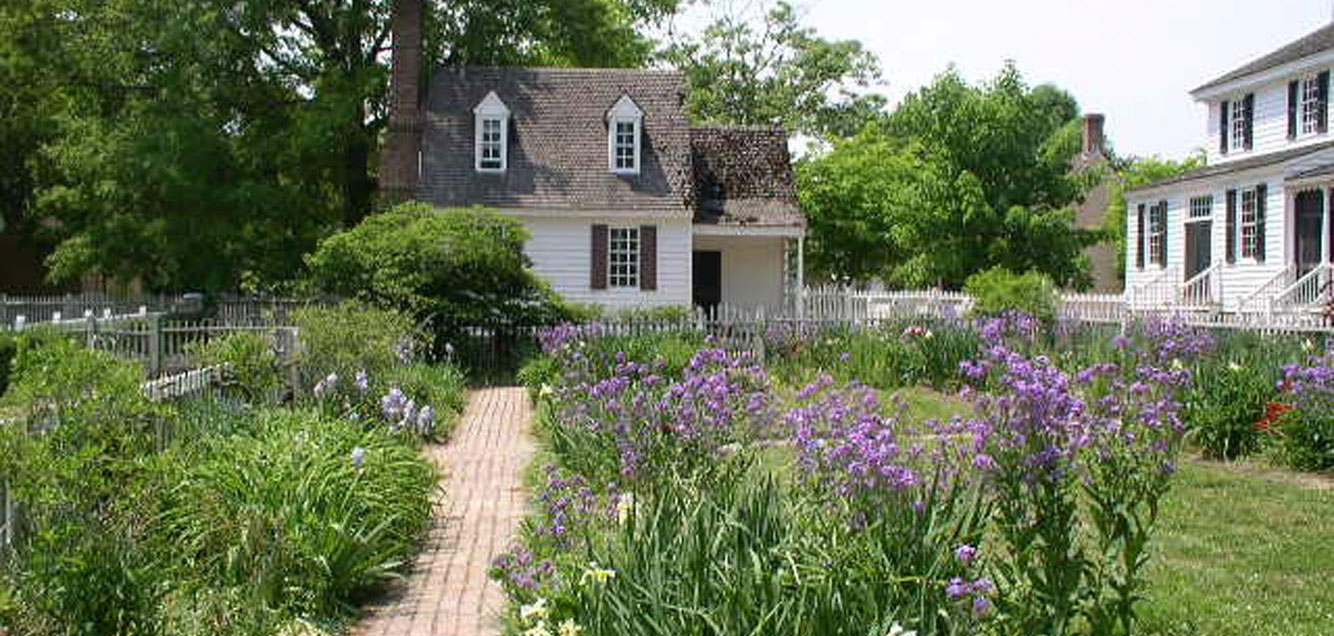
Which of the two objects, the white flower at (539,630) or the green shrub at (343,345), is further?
the green shrub at (343,345)

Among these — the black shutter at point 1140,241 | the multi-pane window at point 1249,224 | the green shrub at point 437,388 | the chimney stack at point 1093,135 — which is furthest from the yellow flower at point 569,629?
the chimney stack at point 1093,135

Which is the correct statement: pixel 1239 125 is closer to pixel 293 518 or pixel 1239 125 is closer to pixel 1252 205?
pixel 1252 205

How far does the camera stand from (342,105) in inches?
1219

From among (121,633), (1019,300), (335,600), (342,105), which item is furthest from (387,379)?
(342,105)

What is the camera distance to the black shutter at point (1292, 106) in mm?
34750

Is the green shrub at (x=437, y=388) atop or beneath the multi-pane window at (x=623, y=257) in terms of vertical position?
beneath

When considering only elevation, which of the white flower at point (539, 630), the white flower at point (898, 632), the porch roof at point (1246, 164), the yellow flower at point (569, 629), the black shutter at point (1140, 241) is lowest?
the white flower at point (539, 630)

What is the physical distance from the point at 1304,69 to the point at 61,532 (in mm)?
33905

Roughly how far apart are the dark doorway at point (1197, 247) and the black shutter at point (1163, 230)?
3.77 ft

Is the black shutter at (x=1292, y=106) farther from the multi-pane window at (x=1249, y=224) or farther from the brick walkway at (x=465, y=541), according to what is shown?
the brick walkway at (x=465, y=541)

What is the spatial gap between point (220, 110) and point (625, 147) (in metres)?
9.39

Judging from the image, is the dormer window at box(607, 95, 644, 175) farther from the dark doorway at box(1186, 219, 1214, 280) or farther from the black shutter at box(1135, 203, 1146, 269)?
the black shutter at box(1135, 203, 1146, 269)

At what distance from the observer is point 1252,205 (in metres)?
33.4

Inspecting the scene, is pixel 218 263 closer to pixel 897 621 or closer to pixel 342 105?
pixel 342 105
